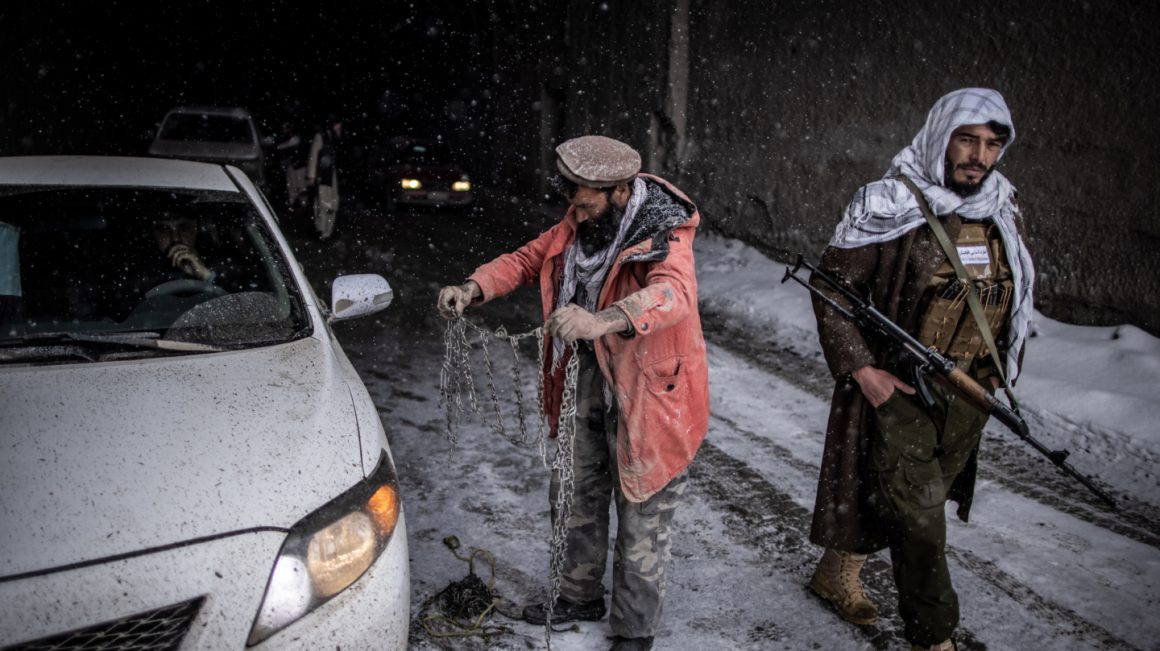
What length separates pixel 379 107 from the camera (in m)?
32.7

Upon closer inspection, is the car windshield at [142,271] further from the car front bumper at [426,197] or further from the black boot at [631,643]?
the car front bumper at [426,197]

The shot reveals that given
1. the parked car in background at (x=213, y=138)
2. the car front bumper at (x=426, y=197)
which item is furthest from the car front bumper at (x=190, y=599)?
the car front bumper at (x=426, y=197)

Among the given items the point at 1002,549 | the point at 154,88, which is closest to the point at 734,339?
the point at 1002,549

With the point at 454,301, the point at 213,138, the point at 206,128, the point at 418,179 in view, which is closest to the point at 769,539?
the point at 454,301

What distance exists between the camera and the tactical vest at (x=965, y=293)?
2600 mm

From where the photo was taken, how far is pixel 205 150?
440 inches

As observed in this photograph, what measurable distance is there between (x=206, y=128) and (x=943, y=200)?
11.7 m

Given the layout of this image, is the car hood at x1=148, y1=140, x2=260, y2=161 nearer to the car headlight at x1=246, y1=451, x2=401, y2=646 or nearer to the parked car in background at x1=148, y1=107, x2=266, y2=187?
the parked car in background at x1=148, y1=107, x2=266, y2=187

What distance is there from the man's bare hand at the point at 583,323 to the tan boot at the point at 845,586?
1.33 m

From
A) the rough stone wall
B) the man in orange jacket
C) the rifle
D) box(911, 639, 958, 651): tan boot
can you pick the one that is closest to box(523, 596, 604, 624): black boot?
the man in orange jacket

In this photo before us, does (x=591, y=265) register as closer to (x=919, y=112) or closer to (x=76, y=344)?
(x=76, y=344)

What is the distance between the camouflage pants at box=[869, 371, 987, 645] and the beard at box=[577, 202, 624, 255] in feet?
3.40

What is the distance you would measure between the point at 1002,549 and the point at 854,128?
17.8ft

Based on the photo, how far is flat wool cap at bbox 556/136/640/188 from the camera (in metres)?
2.38
